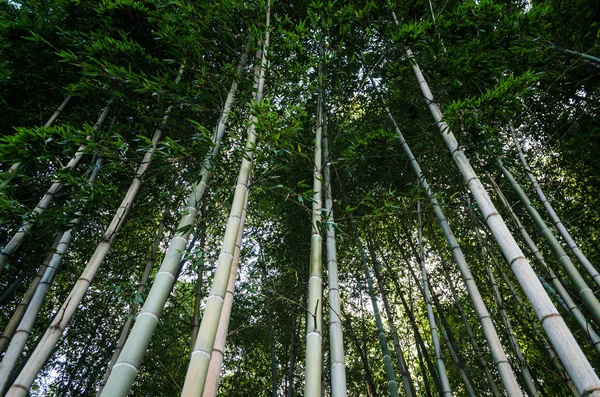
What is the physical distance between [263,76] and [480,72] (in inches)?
71.9

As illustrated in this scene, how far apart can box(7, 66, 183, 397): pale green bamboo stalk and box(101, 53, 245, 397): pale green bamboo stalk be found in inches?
26.4

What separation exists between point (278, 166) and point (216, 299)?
1.12 m

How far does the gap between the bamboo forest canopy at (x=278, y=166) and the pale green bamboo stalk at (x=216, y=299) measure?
0.01m

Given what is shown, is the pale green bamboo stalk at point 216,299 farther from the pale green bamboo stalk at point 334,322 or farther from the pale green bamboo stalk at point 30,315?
the pale green bamboo stalk at point 30,315

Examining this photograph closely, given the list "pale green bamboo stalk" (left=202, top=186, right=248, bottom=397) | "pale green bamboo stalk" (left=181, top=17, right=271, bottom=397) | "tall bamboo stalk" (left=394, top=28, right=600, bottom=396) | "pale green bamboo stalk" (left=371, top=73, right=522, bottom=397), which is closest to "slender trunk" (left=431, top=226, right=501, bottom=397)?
"pale green bamboo stalk" (left=371, top=73, right=522, bottom=397)

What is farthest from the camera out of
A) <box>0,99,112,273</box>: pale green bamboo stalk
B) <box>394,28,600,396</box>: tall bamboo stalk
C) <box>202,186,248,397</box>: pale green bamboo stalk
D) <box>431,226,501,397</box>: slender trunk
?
<box>431,226,501,397</box>: slender trunk

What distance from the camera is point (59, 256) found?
8.82 feet

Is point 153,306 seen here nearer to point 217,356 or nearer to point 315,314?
point 217,356

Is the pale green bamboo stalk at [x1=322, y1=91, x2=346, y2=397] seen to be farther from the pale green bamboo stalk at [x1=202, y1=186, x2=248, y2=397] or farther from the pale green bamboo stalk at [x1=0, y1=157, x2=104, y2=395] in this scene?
the pale green bamboo stalk at [x1=0, y1=157, x2=104, y2=395]

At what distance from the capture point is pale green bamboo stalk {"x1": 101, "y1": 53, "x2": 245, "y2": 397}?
4.26 feet

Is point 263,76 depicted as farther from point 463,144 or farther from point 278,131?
point 463,144

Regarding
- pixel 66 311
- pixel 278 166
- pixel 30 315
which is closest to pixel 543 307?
pixel 278 166

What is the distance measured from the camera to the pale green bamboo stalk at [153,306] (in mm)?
1298

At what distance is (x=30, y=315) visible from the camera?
2.41 m
